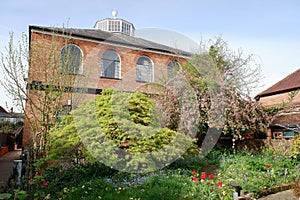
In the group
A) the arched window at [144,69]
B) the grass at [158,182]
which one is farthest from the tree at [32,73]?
the arched window at [144,69]

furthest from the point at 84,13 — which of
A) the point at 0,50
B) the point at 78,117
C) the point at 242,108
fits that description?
the point at 242,108

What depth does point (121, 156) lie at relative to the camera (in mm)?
5637

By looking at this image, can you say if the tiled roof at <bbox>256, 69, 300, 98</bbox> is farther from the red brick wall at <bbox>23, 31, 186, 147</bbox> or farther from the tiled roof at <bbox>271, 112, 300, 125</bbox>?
the red brick wall at <bbox>23, 31, 186, 147</bbox>

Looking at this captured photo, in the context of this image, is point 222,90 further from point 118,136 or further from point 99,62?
point 99,62

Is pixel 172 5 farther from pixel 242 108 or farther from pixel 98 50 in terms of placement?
pixel 98 50

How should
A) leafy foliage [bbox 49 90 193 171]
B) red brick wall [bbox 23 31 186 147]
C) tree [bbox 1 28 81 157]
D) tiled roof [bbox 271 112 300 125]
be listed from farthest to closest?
1. tiled roof [bbox 271 112 300 125]
2. red brick wall [bbox 23 31 186 147]
3. tree [bbox 1 28 81 157]
4. leafy foliage [bbox 49 90 193 171]

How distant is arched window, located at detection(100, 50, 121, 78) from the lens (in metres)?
13.3

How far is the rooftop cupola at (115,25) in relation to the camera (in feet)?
56.1

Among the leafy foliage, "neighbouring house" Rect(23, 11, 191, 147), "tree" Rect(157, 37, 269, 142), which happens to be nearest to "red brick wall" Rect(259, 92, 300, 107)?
"tree" Rect(157, 37, 269, 142)

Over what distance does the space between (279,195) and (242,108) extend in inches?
180

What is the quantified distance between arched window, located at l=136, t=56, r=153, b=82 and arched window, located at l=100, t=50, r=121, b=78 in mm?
1262

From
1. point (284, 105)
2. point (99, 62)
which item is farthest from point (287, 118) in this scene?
point (99, 62)

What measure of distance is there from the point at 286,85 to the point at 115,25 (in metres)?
12.8

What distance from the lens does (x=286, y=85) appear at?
49.9 feet
